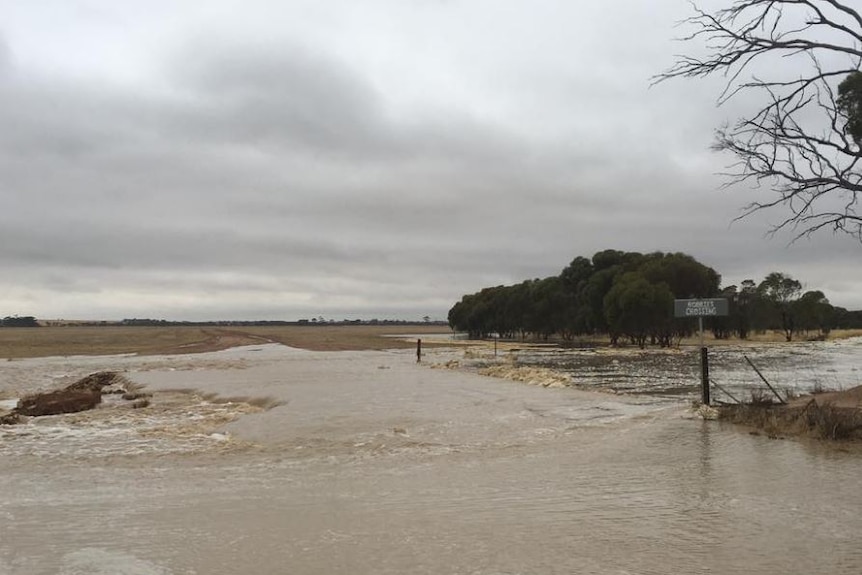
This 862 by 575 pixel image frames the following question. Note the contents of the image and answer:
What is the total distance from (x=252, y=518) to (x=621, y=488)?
4712mm

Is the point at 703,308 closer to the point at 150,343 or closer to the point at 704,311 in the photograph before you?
the point at 704,311

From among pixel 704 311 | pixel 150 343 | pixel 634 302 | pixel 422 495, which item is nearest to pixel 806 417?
pixel 704 311

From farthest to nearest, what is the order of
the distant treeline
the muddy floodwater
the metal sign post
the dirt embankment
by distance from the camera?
the distant treeline → the metal sign post → the dirt embankment → the muddy floodwater

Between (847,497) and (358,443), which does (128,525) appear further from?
(847,497)

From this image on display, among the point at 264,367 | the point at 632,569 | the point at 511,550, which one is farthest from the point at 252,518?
the point at 264,367

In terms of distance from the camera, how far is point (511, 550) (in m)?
6.43

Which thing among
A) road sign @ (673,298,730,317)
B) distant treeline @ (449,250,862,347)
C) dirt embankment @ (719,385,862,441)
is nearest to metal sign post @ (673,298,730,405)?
road sign @ (673,298,730,317)

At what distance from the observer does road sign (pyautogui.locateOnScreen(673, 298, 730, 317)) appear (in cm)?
1647

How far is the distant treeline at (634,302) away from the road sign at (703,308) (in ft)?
166

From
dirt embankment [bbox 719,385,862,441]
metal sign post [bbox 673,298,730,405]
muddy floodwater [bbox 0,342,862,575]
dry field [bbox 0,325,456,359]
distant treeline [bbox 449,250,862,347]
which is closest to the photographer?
muddy floodwater [bbox 0,342,862,575]

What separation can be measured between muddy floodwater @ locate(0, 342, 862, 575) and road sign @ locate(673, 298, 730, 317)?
2491 millimetres

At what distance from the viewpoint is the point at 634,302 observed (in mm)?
66750

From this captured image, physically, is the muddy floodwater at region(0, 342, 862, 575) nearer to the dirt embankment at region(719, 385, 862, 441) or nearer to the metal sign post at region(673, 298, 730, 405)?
the dirt embankment at region(719, 385, 862, 441)

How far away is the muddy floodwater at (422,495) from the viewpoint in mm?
6234
